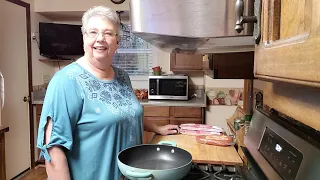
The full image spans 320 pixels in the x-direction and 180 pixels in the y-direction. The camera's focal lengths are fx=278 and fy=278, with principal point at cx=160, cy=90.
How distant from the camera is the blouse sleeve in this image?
1.12 m

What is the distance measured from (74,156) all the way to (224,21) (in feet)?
2.82

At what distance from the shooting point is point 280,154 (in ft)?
2.04

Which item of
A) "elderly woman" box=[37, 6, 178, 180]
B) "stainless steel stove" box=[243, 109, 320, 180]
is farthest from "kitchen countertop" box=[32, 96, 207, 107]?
"stainless steel stove" box=[243, 109, 320, 180]

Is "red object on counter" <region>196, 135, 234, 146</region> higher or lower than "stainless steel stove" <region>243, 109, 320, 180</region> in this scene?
lower

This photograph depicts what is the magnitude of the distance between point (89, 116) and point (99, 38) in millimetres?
347

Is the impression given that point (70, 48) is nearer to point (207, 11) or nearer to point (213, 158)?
point (213, 158)

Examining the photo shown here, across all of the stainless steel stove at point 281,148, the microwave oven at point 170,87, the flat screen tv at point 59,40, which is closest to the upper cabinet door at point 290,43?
the stainless steel stove at point 281,148

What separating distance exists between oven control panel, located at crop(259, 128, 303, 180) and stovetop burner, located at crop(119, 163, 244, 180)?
1.00 ft

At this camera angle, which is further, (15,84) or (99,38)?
(15,84)

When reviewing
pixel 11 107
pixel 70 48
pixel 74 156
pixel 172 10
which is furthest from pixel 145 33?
pixel 70 48

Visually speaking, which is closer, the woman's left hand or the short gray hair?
the short gray hair

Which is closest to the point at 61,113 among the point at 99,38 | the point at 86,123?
the point at 86,123

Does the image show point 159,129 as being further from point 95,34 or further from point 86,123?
point 95,34

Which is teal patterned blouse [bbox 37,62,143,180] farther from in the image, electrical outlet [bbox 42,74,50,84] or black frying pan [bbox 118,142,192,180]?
electrical outlet [bbox 42,74,50,84]
